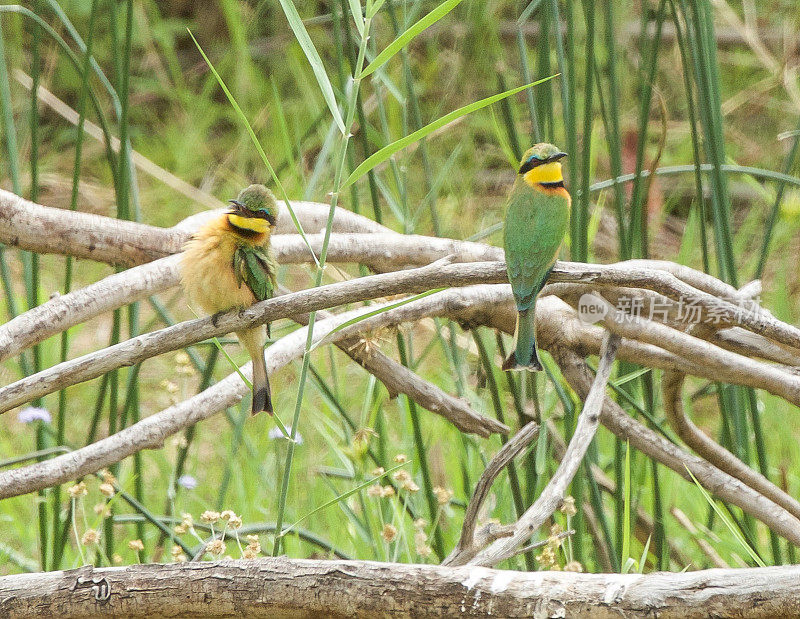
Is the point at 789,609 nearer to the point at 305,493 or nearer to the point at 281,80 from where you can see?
the point at 305,493

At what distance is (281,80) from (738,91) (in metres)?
2.14

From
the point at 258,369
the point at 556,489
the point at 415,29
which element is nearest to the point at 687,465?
the point at 556,489

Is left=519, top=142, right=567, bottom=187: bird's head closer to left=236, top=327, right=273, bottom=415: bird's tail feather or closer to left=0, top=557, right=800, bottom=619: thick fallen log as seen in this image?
left=236, top=327, right=273, bottom=415: bird's tail feather

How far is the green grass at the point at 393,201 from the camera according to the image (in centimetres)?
187

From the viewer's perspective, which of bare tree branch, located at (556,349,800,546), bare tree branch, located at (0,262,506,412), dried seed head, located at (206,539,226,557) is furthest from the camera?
bare tree branch, located at (556,349,800,546)

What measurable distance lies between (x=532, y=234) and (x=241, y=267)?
0.49 meters

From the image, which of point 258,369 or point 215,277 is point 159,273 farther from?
point 258,369

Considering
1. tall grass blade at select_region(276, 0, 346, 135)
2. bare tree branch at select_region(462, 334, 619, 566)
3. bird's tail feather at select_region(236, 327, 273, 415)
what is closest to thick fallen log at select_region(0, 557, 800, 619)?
bare tree branch at select_region(462, 334, 619, 566)

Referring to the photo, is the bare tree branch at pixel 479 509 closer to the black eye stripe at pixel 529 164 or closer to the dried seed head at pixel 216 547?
the dried seed head at pixel 216 547

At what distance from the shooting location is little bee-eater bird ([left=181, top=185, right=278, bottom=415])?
159 cm

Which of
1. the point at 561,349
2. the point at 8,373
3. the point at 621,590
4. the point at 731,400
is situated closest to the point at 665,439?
the point at 731,400

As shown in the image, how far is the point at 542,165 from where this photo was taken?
1.88m

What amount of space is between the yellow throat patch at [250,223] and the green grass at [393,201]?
0.24m

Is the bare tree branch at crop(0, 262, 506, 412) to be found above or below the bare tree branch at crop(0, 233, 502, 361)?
below
